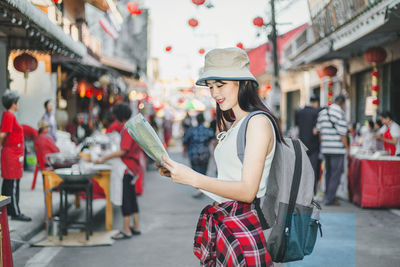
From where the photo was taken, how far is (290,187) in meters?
2.22

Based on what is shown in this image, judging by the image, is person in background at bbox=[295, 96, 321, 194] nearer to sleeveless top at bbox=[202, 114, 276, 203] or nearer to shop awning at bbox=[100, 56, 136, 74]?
sleeveless top at bbox=[202, 114, 276, 203]

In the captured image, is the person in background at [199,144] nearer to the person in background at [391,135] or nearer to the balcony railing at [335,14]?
the person in background at [391,135]

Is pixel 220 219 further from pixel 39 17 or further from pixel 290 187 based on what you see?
pixel 39 17

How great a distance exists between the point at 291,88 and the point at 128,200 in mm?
19982

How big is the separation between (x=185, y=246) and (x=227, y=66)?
4149mm

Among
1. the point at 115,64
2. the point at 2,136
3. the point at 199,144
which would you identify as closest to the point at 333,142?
the point at 199,144

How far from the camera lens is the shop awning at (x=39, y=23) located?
5863mm

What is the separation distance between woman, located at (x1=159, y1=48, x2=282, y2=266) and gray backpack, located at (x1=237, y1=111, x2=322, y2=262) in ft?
0.20

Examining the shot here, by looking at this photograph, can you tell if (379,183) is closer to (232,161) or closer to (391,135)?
(391,135)

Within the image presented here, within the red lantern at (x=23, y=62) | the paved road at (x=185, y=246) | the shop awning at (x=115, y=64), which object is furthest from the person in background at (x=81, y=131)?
the paved road at (x=185, y=246)

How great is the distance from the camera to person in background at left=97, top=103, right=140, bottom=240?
20.5 feet

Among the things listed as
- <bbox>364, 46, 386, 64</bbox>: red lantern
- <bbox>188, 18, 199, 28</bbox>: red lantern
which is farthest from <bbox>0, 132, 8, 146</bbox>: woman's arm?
<bbox>364, 46, 386, 64</bbox>: red lantern

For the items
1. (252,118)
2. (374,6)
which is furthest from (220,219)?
(374,6)

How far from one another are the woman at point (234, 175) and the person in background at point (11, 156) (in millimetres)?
5060
